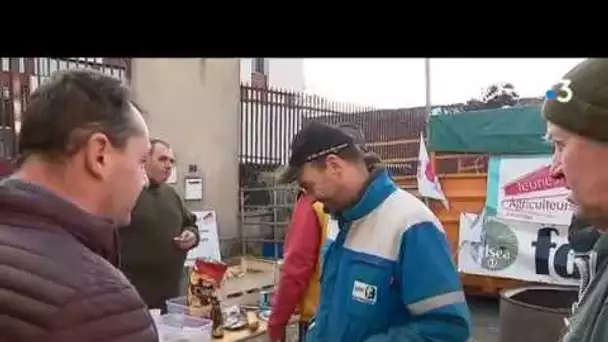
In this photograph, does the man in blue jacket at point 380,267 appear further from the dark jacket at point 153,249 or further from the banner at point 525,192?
the banner at point 525,192

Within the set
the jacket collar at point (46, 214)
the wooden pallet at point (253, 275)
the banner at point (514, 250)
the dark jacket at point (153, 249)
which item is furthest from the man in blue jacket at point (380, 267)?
the banner at point (514, 250)

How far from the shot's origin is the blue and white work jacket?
1.71m

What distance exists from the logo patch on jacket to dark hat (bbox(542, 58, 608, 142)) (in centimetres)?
75

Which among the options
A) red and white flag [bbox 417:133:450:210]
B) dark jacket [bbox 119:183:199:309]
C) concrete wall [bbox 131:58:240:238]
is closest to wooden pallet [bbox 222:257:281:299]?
concrete wall [bbox 131:58:240:238]

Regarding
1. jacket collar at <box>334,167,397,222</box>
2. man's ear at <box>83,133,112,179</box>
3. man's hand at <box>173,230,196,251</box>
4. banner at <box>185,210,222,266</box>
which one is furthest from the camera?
banner at <box>185,210,222,266</box>

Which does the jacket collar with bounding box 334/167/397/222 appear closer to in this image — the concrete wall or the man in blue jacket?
the man in blue jacket

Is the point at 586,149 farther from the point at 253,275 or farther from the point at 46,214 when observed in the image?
the point at 253,275

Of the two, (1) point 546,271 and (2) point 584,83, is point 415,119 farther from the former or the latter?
(2) point 584,83

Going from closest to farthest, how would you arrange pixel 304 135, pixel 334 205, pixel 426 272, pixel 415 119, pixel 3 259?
pixel 3 259, pixel 426 272, pixel 334 205, pixel 304 135, pixel 415 119

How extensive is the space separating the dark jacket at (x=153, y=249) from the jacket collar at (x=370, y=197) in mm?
1686

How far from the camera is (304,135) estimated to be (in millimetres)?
2211
